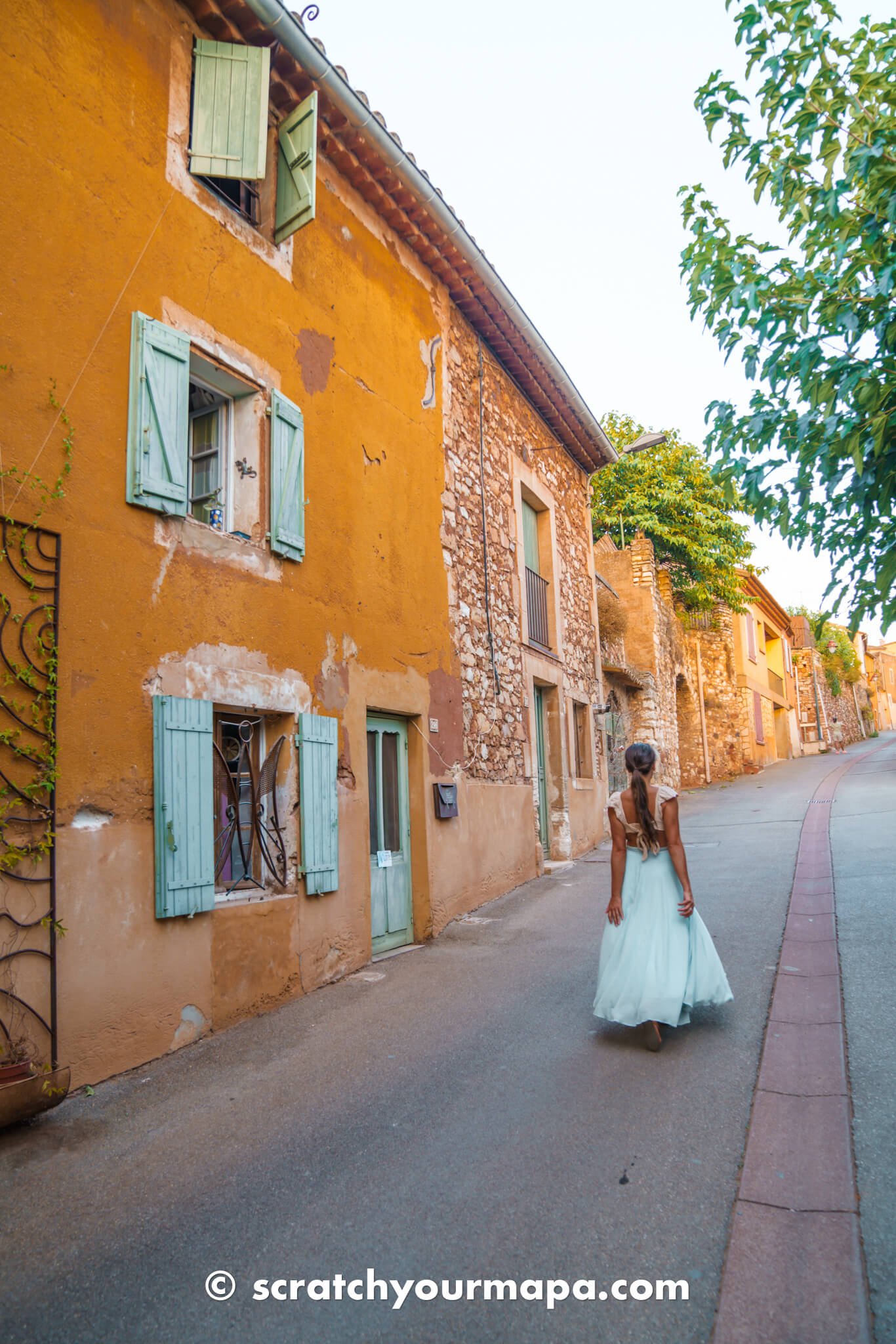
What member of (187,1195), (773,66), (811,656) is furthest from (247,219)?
(811,656)

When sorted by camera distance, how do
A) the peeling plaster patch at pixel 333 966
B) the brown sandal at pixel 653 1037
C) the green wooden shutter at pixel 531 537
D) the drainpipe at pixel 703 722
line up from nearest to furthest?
the brown sandal at pixel 653 1037, the peeling plaster patch at pixel 333 966, the green wooden shutter at pixel 531 537, the drainpipe at pixel 703 722

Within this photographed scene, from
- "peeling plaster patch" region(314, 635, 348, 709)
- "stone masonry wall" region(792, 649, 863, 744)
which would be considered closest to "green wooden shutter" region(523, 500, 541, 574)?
"peeling plaster patch" region(314, 635, 348, 709)

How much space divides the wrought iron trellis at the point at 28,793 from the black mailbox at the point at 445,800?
156 inches

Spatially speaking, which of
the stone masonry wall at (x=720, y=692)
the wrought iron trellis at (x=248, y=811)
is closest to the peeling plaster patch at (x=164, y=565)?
the wrought iron trellis at (x=248, y=811)

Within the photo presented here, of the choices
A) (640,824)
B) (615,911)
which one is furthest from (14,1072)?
(640,824)

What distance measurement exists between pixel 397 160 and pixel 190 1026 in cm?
658

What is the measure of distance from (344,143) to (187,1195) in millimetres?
7153

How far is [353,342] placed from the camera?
705 centimetres

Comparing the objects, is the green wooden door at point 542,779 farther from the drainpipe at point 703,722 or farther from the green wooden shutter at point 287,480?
the drainpipe at point 703,722

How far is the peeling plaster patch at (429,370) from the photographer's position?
8273mm

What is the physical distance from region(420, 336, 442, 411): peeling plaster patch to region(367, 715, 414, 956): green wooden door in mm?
3134

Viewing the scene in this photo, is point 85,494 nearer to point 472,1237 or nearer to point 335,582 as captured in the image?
point 335,582

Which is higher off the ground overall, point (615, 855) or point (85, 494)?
point (85, 494)

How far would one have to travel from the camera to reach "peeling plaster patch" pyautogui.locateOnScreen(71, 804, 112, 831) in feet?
13.9
